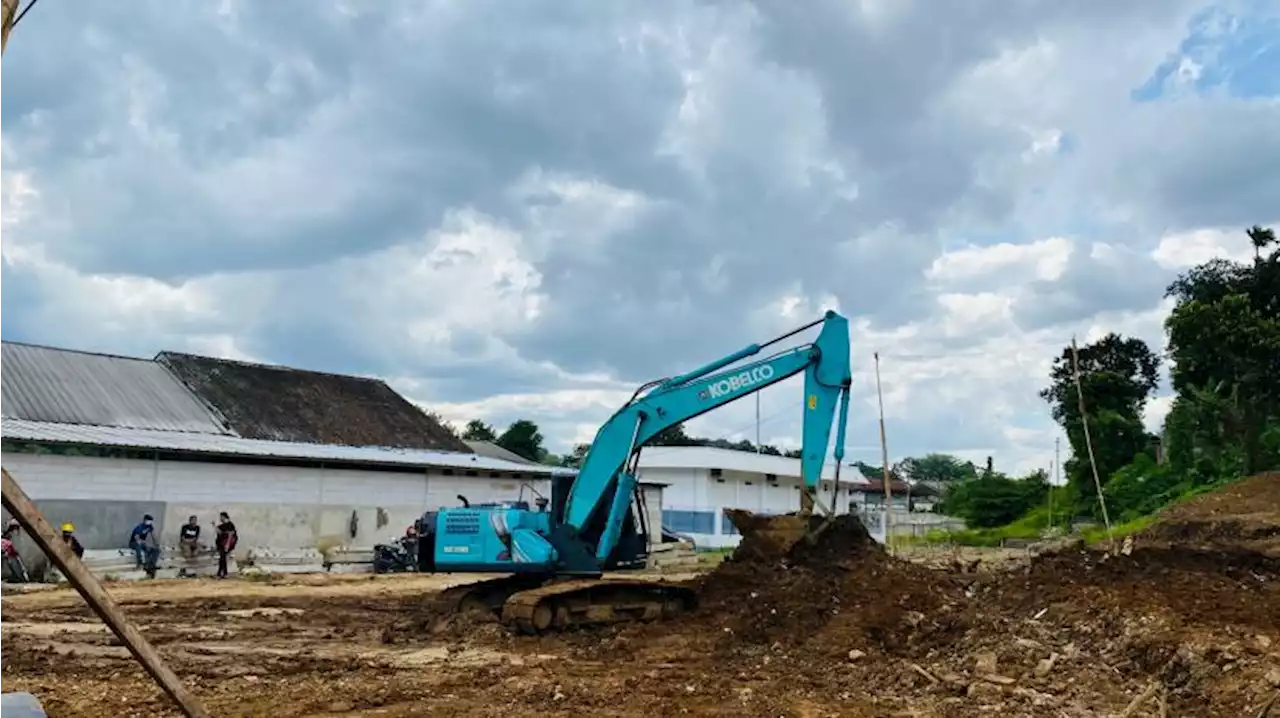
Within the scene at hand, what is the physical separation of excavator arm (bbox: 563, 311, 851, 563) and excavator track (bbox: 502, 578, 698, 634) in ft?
2.44

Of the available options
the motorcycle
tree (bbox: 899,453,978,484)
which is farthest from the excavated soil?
tree (bbox: 899,453,978,484)

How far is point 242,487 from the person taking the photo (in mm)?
29719

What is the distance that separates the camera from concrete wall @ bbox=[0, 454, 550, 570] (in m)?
26.0

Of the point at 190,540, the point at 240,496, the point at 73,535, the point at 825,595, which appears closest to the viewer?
the point at 825,595

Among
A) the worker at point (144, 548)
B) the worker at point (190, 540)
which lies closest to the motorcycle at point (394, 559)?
the worker at point (190, 540)

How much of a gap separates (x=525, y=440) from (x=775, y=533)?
61.2 m

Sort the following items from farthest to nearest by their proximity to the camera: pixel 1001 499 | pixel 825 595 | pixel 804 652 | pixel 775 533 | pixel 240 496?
pixel 1001 499, pixel 240 496, pixel 775 533, pixel 825 595, pixel 804 652

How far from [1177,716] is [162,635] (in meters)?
11.6

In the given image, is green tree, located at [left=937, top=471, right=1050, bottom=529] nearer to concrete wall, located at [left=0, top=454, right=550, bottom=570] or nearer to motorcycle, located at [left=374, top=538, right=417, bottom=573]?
concrete wall, located at [left=0, top=454, right=550, bottom=570]

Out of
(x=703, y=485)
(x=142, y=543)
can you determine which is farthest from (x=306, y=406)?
(x=703, y=485)

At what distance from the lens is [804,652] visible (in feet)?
37.2

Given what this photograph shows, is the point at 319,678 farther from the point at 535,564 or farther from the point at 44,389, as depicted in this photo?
the point at 44,389

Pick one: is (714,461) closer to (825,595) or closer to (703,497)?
(703,497)

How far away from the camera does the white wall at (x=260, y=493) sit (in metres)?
26.1
